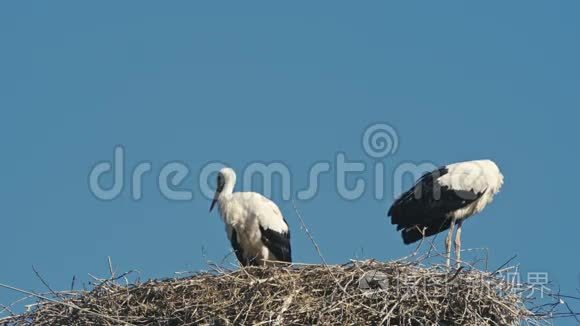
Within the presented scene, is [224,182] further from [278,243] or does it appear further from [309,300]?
[309,300]

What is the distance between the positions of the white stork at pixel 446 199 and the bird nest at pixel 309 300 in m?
2.56

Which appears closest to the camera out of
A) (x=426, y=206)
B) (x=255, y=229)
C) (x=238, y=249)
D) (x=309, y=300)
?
(x=309, y=300)

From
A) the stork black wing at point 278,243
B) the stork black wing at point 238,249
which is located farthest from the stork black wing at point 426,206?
the stork black wing at point 238,249

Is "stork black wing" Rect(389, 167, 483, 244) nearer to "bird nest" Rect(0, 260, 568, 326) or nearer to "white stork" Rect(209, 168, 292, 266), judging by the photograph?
"white stork" Rect(209, 168, 292, 266)

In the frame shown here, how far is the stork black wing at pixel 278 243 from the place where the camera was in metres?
11.9

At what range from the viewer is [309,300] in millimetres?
9578

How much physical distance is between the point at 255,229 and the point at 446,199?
5.62 feet

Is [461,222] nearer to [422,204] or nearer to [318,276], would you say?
[422,204]

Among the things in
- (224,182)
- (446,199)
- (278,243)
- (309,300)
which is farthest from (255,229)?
(309,300)

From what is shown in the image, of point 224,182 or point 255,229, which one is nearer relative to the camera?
point 255,229

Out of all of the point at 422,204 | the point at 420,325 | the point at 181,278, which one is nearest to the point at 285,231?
the point at 422,204

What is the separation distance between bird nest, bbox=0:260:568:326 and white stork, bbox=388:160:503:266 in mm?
2558

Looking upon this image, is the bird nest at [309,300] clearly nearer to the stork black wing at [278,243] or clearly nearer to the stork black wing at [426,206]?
the stork black wing at [278,243]

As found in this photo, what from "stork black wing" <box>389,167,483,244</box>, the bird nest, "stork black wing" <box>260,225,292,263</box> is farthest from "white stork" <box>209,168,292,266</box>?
the bird nest
